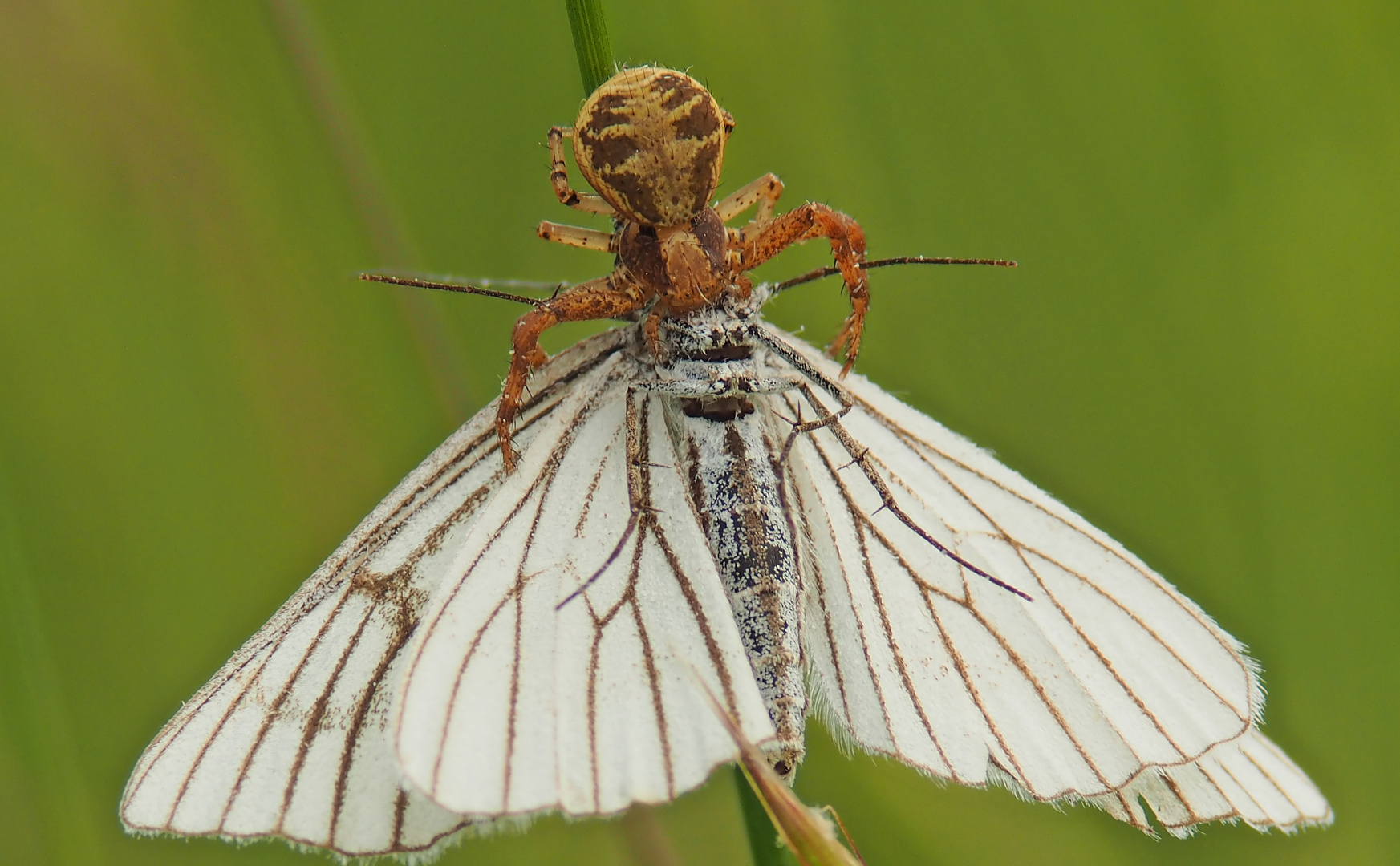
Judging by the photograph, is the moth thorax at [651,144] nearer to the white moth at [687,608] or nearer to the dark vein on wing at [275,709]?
the white moth at [687,608]

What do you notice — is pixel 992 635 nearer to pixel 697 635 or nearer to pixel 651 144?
pixel 697 635

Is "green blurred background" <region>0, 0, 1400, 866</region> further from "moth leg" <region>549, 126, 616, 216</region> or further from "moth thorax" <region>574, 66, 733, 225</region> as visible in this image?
"moth thorax" <region>574, 66, 733, 225</region>

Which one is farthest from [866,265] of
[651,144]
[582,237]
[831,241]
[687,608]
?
[687,608]

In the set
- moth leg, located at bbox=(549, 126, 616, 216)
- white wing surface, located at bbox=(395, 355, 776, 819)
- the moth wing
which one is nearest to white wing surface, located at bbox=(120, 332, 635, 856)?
white wing surface, located at bbox=(395, 355, 776, 819)

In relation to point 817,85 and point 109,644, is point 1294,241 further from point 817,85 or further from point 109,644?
point 109,644

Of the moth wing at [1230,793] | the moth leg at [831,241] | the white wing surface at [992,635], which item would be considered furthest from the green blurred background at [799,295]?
the moth leg at [831,241]

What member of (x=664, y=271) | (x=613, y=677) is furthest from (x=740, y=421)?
(x=613, y=677)
